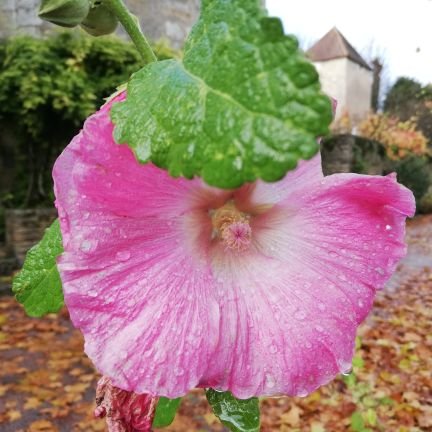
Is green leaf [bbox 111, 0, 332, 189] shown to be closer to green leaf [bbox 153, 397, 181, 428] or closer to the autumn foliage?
green leaf [bbox 153, 397, 181, 428]

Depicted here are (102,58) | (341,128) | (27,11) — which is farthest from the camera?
(341,128)

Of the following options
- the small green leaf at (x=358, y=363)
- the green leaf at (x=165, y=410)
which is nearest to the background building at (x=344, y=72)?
the small green leaf at (x=358, y=363)

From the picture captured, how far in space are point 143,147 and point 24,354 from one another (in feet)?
12.7

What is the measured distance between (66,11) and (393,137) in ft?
42.0

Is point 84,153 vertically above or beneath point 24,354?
above

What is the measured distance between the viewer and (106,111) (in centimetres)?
33

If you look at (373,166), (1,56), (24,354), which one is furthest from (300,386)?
(373,166)

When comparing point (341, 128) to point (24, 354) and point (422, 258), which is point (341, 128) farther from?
point (24, 354)

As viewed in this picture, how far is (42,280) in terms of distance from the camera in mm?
551

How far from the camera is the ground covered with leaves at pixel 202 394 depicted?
3201 mm

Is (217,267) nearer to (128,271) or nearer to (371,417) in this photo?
(128,271)

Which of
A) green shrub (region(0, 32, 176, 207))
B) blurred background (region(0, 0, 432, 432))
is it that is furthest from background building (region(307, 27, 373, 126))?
green shrub (region(0, 32, 176, 207))

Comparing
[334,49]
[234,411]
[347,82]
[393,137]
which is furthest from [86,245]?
[334,49]

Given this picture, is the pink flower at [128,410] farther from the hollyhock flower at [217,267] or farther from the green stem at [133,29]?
the green stem at [133,29]
